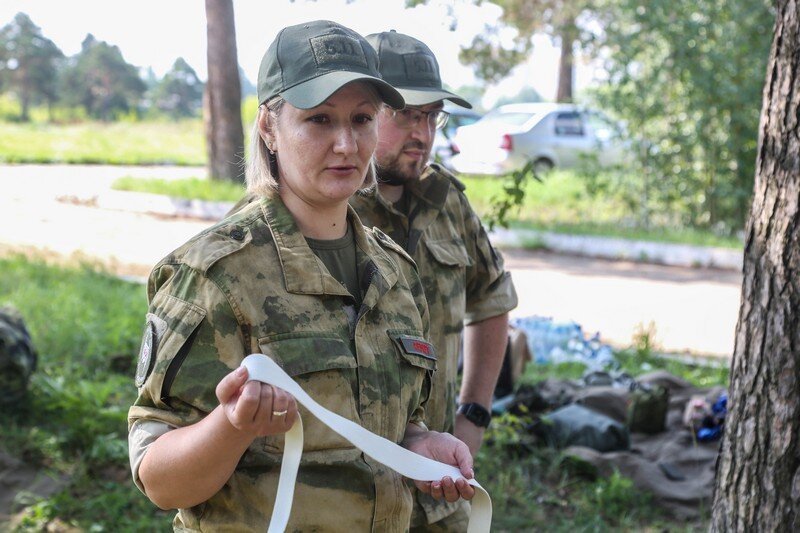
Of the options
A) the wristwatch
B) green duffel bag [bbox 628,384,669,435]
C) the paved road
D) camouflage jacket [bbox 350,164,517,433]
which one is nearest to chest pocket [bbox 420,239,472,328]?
camouflage jacket [bbox 350,164,517,433]

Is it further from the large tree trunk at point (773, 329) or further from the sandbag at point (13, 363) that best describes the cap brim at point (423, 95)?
the sandbag at point (13, 363)

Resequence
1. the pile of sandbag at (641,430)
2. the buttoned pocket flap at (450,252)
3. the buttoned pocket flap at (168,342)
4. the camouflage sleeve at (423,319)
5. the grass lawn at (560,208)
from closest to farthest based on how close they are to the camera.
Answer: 1. the buttoned pocket flap at (168,342)
2. the camouflage sleeve at (423,319)
3. the buttoned pocket flap at (450,252)
4. the pile of sandbag at (641,430)
5. the grass lawn at (560,208)

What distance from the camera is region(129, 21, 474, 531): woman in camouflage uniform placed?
177cm

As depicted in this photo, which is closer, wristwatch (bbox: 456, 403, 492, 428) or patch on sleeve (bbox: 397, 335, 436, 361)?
patch on sleeve (bbox: 397, 335, 436, 361)

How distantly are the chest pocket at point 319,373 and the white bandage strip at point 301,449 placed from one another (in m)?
0.11

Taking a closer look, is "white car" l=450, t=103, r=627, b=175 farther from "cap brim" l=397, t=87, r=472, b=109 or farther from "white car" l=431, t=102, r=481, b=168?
"cap brim" l=397, t=87, r=472, b=109

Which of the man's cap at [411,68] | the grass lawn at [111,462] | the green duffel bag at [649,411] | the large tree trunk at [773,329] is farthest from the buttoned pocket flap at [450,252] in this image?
the green duffel bag at [649,411]

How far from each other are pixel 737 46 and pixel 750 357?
372 inches

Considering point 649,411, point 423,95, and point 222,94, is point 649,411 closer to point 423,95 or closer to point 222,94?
point 423,95

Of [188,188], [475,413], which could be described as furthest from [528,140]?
[475,413]

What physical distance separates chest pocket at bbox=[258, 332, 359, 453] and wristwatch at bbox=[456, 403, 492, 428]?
1.28 meters

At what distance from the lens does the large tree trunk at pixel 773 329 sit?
9.50 ft

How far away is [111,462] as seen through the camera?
4.46 meters

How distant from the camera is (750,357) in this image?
2996mm
